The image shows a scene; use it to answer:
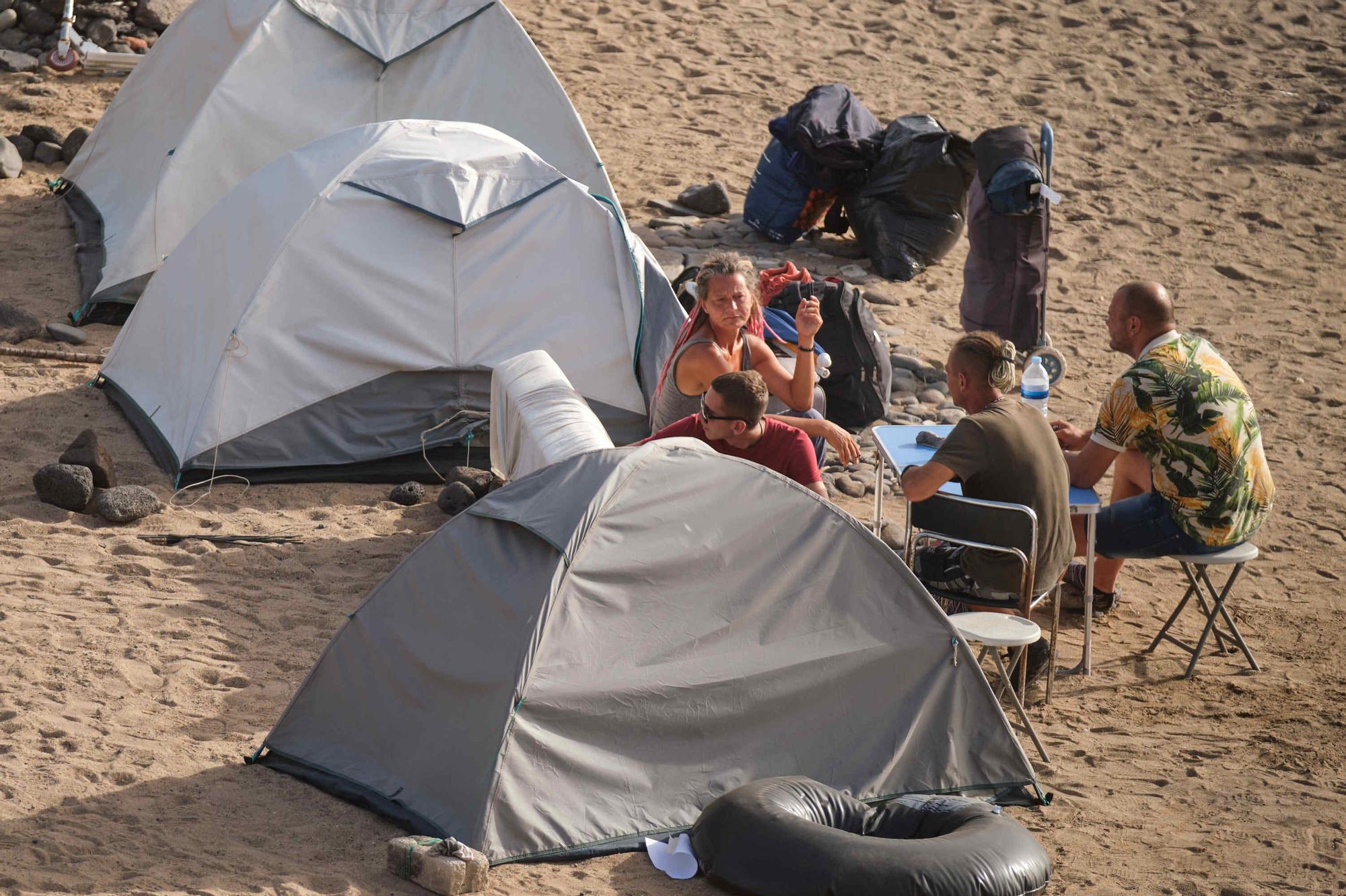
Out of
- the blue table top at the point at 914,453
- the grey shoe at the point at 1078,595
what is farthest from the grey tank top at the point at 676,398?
the grey shoe at the point at 1078,595

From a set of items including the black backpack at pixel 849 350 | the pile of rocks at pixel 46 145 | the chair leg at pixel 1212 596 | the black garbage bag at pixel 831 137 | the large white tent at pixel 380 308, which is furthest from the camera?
the pile of rocks at pixel 46 145

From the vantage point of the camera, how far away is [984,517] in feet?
16.2

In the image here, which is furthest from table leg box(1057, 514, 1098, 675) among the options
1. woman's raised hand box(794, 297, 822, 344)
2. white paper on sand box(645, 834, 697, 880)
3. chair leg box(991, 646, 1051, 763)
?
white paper on sand box(645, 834, 697, 880)

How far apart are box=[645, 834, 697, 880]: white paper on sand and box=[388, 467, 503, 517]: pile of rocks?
2.82 meters

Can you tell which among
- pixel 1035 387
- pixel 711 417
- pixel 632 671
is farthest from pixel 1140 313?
pixel 632 671

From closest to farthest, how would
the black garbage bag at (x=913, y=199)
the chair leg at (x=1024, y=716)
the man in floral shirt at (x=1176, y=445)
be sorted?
the chair leg at (x=1024, y=716)
the man in floral shirt at (x=1176, y=445)
the black garbage bag at (x=913, y=199)

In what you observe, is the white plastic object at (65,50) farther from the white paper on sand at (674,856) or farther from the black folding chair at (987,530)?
the white paper on sand at (674,856)

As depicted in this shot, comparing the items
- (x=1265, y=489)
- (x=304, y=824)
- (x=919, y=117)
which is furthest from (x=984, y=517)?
(x=919, y=117)

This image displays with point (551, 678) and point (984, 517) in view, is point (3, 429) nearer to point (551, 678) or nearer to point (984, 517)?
point (551, 678)

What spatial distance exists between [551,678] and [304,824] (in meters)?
0.89

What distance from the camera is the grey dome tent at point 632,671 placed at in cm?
414

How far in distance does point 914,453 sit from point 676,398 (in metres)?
1.14

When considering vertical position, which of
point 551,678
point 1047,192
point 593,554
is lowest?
point 551,678

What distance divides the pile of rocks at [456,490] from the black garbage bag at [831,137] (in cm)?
447
